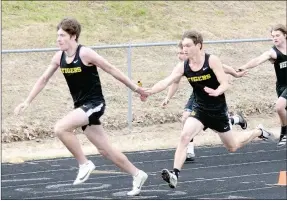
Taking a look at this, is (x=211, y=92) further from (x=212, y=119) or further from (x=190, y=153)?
(x=190, y=153)

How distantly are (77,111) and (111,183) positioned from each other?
114 inches

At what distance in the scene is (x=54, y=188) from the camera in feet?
48.1

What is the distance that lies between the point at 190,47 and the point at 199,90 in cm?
60

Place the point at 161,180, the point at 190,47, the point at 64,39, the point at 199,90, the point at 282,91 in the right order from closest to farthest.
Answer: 1. the point at 64,39
2. the point at 190,47
3. the point at 199,90
4. the point at 161,180
5. the point at 282,91

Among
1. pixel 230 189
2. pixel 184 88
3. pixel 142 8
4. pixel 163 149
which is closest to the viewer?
pixel 230 189

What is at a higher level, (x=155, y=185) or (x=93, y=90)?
(x=93, y=90)

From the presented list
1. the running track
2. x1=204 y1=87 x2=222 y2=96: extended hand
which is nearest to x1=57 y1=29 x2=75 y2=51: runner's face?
x1=204 y1=87 x2=222 y2=96: extended hand

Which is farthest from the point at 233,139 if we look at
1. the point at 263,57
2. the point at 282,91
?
the point at 282,91

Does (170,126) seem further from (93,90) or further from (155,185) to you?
(93,90)

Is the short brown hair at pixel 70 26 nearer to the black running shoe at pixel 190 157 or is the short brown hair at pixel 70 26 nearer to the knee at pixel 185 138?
the knee at pixel 185 138

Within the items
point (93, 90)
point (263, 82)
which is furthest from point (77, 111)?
point (263, 82)

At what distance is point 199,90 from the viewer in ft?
43.2

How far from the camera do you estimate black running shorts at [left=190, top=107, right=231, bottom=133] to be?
13.2 meters

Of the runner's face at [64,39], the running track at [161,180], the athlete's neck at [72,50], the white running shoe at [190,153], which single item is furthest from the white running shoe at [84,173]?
the white running shoe at [190,153]
